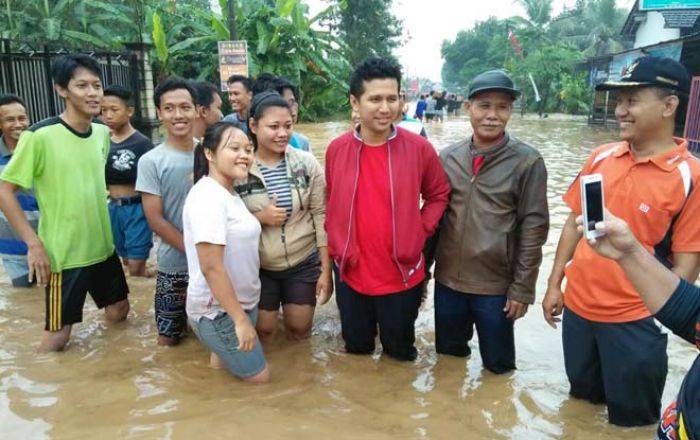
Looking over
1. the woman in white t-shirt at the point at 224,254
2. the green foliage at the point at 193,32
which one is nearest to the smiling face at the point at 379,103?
the woman in white t-shirt at the point at 224,254

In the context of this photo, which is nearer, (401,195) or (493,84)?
(493,84)

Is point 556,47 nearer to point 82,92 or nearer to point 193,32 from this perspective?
point 193,32

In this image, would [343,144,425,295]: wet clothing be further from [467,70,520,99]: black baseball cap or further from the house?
the house

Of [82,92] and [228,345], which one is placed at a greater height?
[82,92]

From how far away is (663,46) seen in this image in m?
16.8

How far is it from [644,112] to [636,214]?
47 cm

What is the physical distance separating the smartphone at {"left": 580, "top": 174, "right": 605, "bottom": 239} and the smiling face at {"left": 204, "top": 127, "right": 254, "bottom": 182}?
1.94 metres

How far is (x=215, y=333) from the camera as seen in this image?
321cm

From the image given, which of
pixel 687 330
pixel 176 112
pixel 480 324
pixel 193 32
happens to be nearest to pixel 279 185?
pixel 176 112

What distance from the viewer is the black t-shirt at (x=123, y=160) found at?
463 cm

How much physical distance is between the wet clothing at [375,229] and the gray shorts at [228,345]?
0.78 meters

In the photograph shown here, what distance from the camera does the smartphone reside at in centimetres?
166

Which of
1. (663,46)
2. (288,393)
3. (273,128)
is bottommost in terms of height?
(288,393)

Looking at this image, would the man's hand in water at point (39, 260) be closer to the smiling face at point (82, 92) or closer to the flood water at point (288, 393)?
the flood water at point (288, 393)
